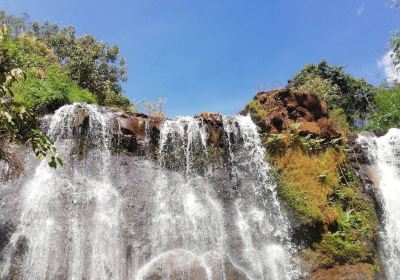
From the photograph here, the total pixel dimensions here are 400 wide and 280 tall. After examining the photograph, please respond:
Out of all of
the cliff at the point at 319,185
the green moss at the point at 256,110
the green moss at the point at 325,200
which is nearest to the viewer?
the cliff at the point at 319,185

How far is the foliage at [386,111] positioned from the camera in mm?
24663

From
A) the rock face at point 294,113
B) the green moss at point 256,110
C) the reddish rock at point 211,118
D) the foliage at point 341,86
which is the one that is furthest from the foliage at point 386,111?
the reddish rock at point 211,118

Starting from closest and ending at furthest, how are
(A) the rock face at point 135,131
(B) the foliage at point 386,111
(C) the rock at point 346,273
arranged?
1. (C) the rock at point 346,273
2. (A) the rock face at point 135,131
3. (B) the foliage at point 386,111

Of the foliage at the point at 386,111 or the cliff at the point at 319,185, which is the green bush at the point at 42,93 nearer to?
the cliff at the point at 319,185

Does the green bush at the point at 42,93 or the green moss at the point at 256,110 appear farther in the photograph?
the green moss at the point at 256,110

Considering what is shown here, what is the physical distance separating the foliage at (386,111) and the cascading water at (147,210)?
36.2ft

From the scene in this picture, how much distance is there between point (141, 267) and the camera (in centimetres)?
1104

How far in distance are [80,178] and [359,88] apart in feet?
88.4

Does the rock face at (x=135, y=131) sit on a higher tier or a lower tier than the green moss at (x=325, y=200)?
higher

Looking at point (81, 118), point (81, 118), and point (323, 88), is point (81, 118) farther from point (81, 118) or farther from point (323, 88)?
point (323, 88)

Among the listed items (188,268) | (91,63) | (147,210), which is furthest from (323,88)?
(188,268)

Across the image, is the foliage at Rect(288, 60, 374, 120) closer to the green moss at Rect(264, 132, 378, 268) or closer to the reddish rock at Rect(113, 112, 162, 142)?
the green moss at Rect(264, 132, 378, 268)

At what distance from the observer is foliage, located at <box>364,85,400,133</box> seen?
2466cm

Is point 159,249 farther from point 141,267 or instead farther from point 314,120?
point 314,120
